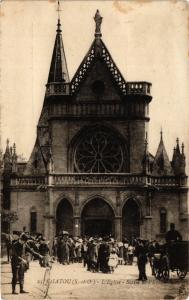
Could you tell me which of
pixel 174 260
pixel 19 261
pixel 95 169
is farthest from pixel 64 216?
pixel 19 261

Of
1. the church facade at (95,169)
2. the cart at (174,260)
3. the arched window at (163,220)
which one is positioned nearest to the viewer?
the cart at (174,260)

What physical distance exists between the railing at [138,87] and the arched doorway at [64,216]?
513cm

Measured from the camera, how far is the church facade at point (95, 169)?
2991 cm

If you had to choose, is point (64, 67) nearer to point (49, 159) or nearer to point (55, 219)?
point (49, 159)

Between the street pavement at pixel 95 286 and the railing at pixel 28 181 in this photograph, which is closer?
the street pavement at pixel 95 286

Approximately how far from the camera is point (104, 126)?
1217 inches

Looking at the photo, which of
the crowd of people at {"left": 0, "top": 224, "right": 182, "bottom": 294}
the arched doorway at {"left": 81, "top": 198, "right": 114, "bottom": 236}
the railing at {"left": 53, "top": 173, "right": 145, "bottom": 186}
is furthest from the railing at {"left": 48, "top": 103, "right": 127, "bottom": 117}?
the crowd of people at {"left": 0, "top": 224, "right": 182, "bottom": 294}

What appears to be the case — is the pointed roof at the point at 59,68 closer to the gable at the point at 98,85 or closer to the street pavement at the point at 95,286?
the gable at the point at 98,85

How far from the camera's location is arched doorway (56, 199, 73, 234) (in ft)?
99.9

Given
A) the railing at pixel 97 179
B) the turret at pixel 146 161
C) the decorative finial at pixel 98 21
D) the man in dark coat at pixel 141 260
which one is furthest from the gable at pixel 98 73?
the man in dark coat at pixel 141 260

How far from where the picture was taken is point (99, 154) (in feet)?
103

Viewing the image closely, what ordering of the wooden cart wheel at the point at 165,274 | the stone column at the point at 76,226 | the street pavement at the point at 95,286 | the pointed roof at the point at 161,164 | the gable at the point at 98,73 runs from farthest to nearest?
1. the gable at the point at 98,73
2. the stone column at the point at 76,226
3. the pointed roof at the point at 161,164
4. the wooden cart wheel at the point at 165,274
5. the street pavement at the point at 95,286

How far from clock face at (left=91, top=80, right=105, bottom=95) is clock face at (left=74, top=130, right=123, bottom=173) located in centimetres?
176

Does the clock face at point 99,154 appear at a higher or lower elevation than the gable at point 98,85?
lower
